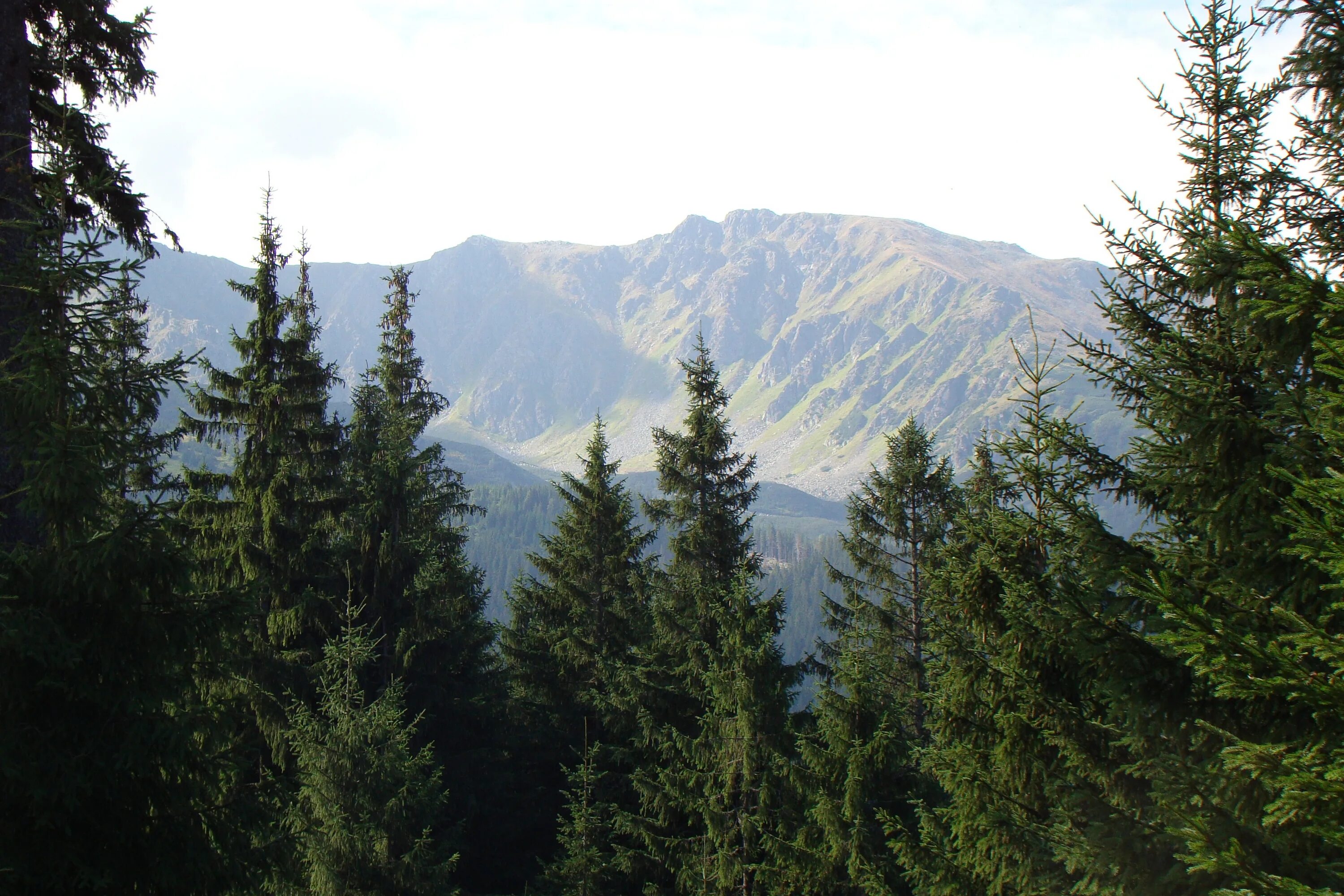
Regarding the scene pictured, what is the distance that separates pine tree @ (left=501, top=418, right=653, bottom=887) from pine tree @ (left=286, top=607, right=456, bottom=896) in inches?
373

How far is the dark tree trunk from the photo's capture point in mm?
6926

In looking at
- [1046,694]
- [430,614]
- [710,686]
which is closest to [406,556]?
[430,614]

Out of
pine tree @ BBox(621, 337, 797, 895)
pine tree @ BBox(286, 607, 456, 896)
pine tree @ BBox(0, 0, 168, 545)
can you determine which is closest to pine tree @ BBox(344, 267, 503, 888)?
pine tree @ BBox(286, 607, 456, 896)

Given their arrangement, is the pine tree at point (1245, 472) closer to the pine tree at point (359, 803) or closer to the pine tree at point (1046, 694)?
the pine tree at point (1046, 694)

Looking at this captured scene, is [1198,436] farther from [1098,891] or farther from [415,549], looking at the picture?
[415,549]

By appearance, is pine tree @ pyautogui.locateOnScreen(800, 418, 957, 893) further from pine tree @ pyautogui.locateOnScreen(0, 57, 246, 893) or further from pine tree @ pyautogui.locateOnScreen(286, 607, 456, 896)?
pine tree @ pyautogui.locateOnScreen(0, 57, 246, 893)

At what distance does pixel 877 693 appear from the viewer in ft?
52.0

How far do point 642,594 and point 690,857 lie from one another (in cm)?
915

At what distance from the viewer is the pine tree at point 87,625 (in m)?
6.11

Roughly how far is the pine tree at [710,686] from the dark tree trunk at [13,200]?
12026mm

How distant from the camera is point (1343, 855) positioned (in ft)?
18.0

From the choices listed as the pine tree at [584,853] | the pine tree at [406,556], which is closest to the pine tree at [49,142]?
the pine tree at [406,556]

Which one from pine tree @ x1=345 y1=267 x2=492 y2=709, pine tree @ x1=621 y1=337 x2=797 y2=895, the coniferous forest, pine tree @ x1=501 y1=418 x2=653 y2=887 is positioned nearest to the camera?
the coniferous forest

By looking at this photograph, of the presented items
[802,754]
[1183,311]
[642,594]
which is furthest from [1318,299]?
[642,594]
